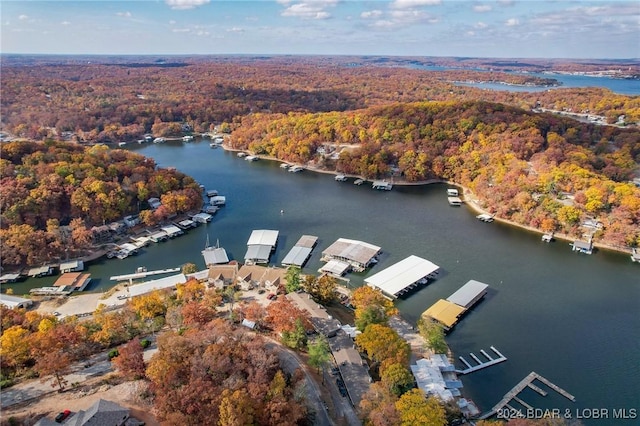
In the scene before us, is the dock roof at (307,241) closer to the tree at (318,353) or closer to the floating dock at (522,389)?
the tree at (318,353)

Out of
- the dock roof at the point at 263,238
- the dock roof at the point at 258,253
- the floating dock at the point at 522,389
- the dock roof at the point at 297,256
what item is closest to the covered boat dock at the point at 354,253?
the dock roof at the point at 297,256

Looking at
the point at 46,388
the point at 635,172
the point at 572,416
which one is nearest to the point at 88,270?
the point at 46,388

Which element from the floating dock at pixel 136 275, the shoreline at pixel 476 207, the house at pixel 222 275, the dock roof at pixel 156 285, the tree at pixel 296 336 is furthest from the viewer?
the shoreline at pixel 476 207

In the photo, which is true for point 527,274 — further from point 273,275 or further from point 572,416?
point 273,275

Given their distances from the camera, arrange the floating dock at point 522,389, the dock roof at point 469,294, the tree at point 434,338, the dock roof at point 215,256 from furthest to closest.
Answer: the dock roof at point 215,256 < the dock roof at point 469,294 < the tree at point 434,338 < the floating dock at point 522,389

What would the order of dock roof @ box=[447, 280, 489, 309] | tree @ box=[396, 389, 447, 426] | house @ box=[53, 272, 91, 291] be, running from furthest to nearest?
house @ box=[53, 272, 91, 291] < dock roof @ box=[447, 280, 489, 309] < tree @ box=[396, 389, 447, 426]

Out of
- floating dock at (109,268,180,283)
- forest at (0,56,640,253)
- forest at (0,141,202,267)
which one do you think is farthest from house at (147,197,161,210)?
floating dock at (109,268,180,283)

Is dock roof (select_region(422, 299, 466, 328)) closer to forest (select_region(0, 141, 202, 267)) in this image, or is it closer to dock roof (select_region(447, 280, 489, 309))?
dock roof (select_region(447, 280, 489, 309))
